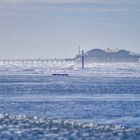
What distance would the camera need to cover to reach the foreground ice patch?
1417 inches

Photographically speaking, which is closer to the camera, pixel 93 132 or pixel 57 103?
pixel 93 132

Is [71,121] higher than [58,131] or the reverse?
higher

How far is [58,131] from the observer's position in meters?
37.8

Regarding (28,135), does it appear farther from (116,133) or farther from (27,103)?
(27,103)

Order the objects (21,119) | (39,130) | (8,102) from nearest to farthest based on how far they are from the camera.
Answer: (39,130) < (21,119) < (8,102)

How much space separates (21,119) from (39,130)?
537 centimetres

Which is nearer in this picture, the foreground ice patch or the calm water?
the foreground ice patch

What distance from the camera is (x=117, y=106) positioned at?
2350 inches

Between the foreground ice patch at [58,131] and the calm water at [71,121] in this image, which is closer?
the foreground ice patch at [58,131]

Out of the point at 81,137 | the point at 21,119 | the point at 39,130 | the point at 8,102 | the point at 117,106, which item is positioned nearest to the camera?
the point at 81,137

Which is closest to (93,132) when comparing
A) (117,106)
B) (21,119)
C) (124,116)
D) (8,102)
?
(21,119)

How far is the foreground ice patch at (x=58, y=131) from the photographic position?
3600 cm

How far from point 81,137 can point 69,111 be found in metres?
18.3

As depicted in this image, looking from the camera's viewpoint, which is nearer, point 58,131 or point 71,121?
point 58,131
